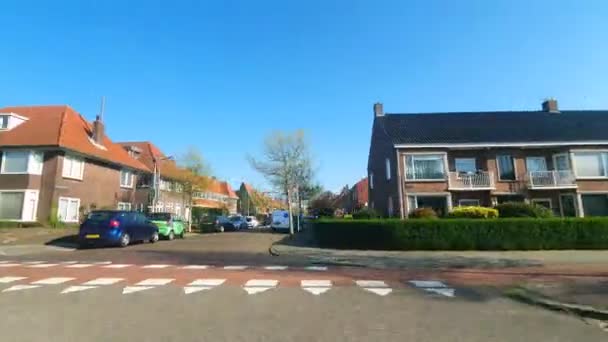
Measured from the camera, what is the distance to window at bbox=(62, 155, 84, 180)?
26.8m

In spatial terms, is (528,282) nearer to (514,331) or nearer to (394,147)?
(514,331)

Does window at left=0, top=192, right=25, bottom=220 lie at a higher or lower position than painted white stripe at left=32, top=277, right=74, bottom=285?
higher

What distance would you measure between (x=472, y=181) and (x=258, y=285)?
71.5 ft

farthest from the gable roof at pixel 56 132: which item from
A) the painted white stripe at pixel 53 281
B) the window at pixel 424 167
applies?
the window at pixel 424 167

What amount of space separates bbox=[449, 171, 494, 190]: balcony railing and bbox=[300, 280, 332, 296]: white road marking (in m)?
19.6

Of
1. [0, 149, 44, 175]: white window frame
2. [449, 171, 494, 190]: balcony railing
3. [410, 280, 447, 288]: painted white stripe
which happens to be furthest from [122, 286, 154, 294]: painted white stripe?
[0, 149, 44, 175]: white window frame

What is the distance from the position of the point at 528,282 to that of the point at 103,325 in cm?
896

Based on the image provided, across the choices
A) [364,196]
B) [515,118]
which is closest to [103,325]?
[515,118]

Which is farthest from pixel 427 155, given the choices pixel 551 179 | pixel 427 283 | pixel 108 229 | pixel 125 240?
pixel 108 229

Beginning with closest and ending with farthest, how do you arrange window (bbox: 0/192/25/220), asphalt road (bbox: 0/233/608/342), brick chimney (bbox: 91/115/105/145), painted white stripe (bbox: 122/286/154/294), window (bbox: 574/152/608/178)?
asphalt road (bbox: 0/233/608/342) → painted white stripe (bbox: 122/286/154/294) → window (bbox: 0/192/25/220) → window (bbox: 574/152/608/178) → brick chimney (bbox: 91/115/105/145)

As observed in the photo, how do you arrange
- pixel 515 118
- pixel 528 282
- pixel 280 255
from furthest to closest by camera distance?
pixel 515 118, pixel 280 255, pixel 528 282

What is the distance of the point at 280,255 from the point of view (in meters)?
16.3

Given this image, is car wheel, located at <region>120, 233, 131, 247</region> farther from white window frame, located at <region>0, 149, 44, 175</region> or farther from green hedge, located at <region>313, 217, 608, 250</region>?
green hedge, located at <region>313, 217, 608, 250</region>

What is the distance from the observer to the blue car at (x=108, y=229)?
1814 centimetres
